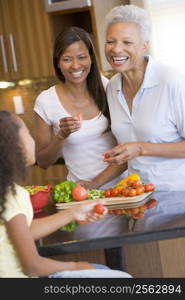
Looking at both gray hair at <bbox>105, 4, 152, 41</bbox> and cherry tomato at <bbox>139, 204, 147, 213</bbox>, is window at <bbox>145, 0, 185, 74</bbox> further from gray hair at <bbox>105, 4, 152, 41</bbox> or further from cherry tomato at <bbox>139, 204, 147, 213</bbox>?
cherry tomato at <bbox>139, 204, 147, 213</bbox>

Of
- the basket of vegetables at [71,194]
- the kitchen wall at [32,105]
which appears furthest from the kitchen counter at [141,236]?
the kitchen wall at [32,105]

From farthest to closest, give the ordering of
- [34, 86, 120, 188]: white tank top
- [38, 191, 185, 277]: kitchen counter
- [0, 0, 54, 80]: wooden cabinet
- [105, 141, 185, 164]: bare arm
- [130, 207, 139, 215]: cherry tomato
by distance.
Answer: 1. [0, 0, 54, 80]: wooden cabinet
2. [34, 86, 120, 188]: white tank top
3. [105, 141, 185, 164]: bare arm
4. [130, 207, 139, 215]: cherry tomato
5. [38, 191, 185, 277]: kitchen counter

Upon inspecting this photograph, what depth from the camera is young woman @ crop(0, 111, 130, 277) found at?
6.10ft

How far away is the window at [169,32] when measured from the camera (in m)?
4.42

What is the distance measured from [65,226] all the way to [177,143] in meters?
0.64

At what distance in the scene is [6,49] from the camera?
5043mm

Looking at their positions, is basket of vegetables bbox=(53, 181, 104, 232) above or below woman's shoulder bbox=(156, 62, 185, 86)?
below

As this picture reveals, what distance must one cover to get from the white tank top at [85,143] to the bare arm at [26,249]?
3.40 feet

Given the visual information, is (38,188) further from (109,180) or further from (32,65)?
(32,65)

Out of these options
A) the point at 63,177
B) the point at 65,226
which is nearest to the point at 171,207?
the point at 65,226

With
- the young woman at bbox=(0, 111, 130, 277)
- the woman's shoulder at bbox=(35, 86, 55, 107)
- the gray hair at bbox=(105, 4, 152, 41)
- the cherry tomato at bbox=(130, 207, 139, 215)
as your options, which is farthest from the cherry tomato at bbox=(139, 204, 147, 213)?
the woman's shoulder at bbox=(35, 86, 55, 107)

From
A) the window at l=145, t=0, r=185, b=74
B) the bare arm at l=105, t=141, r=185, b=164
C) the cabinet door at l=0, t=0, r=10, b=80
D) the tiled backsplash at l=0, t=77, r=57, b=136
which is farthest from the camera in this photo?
the tiled backsplash at l=0, t=77, r=57, b=136

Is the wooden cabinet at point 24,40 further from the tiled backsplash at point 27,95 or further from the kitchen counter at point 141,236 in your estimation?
the kitchen counter at point 141,236

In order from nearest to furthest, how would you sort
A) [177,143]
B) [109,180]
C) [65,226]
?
[65,226]
[177,143]
[109,180]
